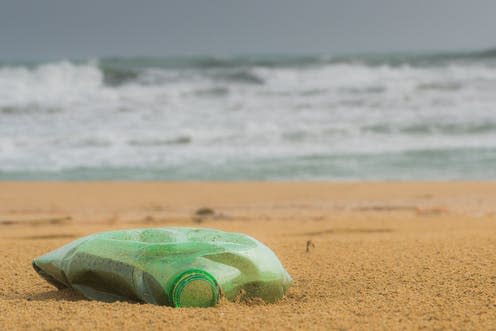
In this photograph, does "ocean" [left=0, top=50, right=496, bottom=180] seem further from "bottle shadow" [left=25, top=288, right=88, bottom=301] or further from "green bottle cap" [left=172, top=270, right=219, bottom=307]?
"green bottle cap" [left=172, top=270, right=219, bottom=307]

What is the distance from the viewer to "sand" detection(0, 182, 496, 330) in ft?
9.10

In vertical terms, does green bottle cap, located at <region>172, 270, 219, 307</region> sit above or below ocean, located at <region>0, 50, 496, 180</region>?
below

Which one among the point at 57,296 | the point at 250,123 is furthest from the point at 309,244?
the point at 250,123

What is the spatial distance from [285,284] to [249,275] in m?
0.24

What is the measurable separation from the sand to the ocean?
1508 mm

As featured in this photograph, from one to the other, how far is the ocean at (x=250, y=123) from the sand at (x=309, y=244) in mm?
1508

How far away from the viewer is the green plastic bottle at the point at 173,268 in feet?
9.50

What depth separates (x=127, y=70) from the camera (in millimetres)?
27203

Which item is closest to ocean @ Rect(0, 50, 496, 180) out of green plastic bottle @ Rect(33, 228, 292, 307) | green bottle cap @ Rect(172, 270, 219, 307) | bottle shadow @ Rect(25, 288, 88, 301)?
bottle shadow @ Rect(25, 288, 88, 301)

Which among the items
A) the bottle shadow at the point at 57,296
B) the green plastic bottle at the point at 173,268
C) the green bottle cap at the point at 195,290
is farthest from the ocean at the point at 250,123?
the green bottle cap at the point at 195,290

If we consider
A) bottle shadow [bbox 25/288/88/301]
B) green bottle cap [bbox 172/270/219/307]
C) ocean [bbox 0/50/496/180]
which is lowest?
bottle shadow [bbox 25/288/88/301]

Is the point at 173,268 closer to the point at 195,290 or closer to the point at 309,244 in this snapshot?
the point at 195,290

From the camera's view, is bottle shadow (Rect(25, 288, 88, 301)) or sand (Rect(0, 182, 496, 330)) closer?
sand (Rect(0, 182, 496, 330))

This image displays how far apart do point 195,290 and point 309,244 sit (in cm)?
178
